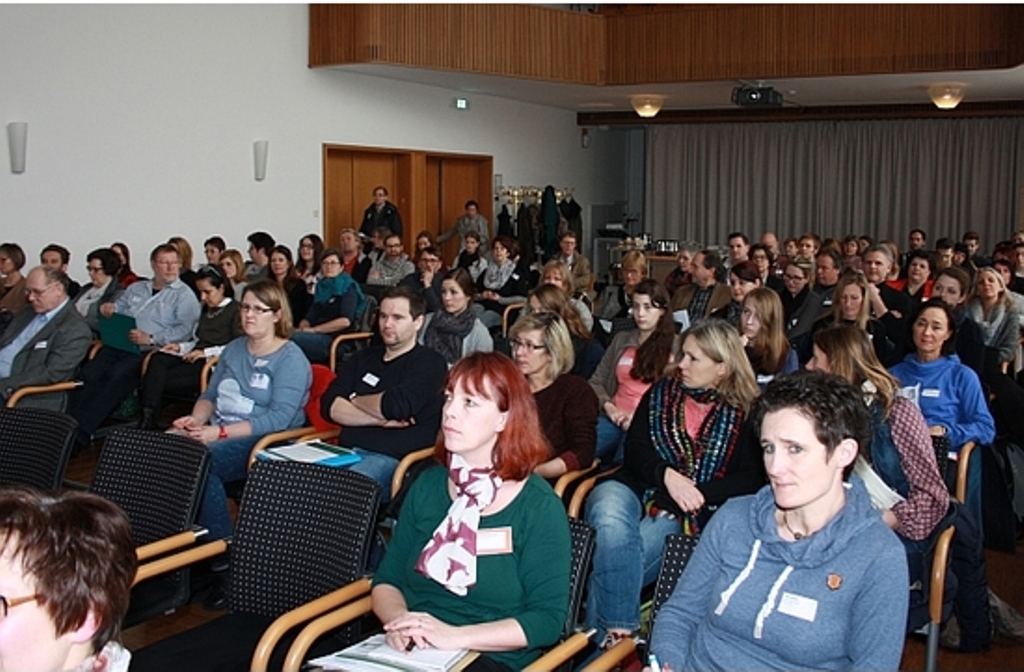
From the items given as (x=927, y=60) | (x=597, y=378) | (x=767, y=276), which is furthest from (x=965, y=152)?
(x=597, y=378)

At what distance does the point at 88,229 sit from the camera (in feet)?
31.1

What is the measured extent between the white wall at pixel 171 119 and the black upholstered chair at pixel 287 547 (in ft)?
22.9

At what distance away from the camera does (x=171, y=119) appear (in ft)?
33.1

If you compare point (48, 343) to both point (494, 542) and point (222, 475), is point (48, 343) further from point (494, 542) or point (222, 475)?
point (494, 542)

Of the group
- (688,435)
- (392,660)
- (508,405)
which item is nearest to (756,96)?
(688,435)

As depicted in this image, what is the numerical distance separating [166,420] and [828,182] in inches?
441

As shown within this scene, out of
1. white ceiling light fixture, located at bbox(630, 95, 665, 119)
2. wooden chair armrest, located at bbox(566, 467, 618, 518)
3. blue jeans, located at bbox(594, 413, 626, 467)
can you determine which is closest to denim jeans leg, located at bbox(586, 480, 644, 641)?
wooden chair armrest, located at bbox(566, 467, 618, 518)

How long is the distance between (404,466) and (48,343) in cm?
273

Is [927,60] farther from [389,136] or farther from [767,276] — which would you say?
[389,136]

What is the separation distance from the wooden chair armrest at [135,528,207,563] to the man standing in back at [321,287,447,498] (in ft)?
3.33

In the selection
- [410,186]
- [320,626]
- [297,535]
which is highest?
[410,186]

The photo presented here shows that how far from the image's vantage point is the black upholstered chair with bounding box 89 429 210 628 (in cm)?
318

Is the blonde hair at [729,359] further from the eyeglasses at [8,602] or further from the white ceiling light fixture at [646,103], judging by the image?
the white ceiling light fixture at [646,103]

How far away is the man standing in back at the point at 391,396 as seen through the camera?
165 inches
